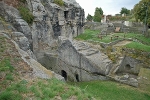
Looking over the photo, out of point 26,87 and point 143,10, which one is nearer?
point 26,87

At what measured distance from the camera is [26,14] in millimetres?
21625

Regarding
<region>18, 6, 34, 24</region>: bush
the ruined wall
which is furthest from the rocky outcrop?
<region>18, 6, 34, 24</region>: bush

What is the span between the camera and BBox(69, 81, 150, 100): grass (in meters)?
16.5

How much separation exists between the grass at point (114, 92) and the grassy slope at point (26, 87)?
17.8 ft

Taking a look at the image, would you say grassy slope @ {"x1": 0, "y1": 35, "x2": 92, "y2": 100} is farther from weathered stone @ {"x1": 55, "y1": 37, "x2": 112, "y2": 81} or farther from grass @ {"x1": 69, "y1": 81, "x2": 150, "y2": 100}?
weathered stone @ {"x1": 55, "y1": 37, "x2": 112, "y2": 81}

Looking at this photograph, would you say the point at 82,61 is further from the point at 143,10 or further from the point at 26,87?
the point at 143,10

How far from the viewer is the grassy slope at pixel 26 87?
9.63 meters

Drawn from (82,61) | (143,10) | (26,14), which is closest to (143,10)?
(143,10)

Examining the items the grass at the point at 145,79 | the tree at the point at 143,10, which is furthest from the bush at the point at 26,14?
the tree at the point at 143,10

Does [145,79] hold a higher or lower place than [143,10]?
lower

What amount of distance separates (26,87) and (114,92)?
9.59m

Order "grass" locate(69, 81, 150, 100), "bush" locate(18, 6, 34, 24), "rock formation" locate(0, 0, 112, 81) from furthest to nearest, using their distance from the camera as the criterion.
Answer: "bush" locate(18, 6, 34, 24) → "rock formation" locate(0, 0, 112, 81) → "grass" locate(69, 81, 150, 100)

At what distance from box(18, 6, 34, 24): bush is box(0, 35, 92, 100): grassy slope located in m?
9.50

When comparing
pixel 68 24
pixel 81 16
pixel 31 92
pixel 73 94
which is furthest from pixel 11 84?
pixel 81 16
